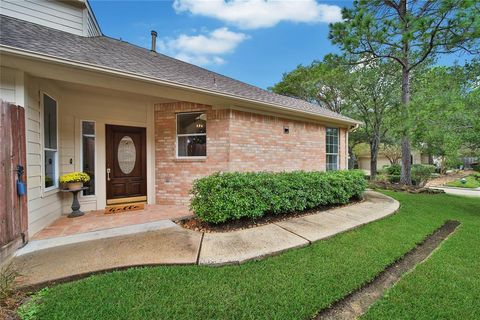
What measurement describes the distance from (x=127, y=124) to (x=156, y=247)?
165 inches

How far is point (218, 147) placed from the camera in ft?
20.3

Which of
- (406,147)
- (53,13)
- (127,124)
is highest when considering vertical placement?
(53,13)

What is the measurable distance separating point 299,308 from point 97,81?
500 centimetres

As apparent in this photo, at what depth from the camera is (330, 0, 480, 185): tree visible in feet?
23.1

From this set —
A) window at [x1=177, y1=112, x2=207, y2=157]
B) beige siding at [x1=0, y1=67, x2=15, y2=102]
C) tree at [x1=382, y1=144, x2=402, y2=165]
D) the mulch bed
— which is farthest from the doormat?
tree at [x1=382, y1=144, x2=402, y2=165]

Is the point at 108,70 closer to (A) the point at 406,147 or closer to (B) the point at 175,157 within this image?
(B) the point at 175,157

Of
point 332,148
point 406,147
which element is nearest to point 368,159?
point 406,147

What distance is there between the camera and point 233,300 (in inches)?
92.6

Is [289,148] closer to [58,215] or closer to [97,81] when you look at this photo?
[97,81]

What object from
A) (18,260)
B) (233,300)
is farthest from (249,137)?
(18,260)

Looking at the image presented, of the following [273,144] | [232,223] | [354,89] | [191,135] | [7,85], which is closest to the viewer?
[7,85]

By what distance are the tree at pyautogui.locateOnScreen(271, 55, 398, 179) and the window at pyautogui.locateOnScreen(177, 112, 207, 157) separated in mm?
8210

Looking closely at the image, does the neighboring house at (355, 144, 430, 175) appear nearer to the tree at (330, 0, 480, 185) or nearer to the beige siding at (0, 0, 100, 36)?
the tree at (330, 0, 480, 185)

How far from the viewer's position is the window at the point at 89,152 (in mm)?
5852
